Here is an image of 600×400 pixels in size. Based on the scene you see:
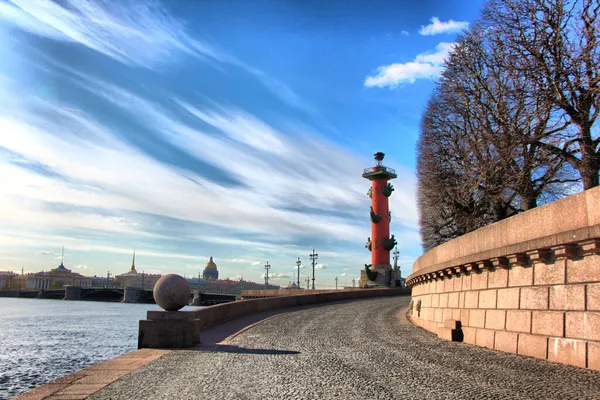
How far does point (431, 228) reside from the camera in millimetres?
28078

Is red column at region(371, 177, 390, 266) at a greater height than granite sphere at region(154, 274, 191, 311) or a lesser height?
greater

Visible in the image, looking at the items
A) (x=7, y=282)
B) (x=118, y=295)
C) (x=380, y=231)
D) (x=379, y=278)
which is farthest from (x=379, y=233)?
(x=7, y=282)

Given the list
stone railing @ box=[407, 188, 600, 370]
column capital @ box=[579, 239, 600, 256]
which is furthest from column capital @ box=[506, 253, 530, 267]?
column capital @ box=[579, 239, 600, 256]

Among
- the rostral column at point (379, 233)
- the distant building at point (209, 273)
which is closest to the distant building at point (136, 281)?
the distant building at point (209, 273)

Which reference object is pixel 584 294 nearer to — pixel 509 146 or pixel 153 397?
pixel 153 397

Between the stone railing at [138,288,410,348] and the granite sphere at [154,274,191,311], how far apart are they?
19 centimetres

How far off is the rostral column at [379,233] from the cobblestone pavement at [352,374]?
122 ft

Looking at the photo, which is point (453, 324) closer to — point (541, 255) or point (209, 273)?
point (541, 255)

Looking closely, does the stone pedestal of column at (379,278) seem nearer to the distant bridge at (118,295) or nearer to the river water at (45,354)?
the river water at (45,354)

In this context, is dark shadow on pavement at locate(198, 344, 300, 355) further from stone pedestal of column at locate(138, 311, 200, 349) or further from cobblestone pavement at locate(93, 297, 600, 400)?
stone pedestal of column at locate(138, 311, 200, 349)

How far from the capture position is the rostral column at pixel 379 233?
4762cm

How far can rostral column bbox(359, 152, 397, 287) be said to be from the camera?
156ft

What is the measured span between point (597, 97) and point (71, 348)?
19322mm

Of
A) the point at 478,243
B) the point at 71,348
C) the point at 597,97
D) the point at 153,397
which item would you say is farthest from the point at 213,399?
the point at 71,348
